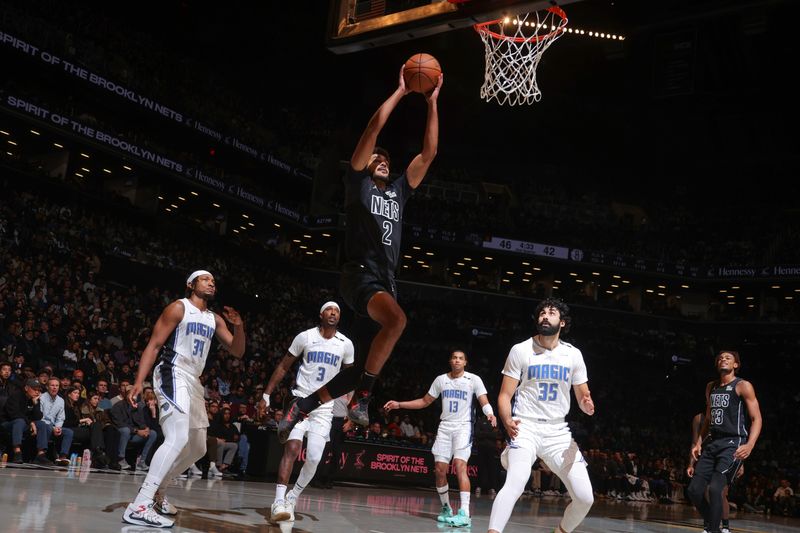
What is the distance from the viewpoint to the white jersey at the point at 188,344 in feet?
23.9

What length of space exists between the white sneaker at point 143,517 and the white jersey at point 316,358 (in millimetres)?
3016

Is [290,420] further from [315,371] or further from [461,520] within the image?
[461,520]

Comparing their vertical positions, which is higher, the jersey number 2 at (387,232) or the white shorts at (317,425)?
the jersey number 2 at (387,232)

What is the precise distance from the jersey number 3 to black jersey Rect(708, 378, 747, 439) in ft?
12.6

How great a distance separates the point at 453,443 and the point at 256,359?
15226mm

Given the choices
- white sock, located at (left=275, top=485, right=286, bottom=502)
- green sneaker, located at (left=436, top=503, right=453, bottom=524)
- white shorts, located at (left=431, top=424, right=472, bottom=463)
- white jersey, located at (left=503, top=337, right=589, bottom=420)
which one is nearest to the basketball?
white jersey, located at (left=503, top=337, right=589, bottom=420)

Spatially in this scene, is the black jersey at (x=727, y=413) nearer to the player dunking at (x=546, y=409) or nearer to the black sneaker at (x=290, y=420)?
the player dunking at (x=546, y=409)

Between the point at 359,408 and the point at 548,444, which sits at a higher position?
the point at 359,408

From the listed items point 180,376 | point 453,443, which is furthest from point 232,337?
point 453,443

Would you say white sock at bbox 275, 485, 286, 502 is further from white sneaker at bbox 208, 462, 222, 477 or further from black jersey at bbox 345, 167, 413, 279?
white sneaker at bbox 208, 462, 222, 477

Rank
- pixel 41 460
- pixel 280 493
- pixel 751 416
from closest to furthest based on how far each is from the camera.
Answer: pixel 280 493 → pixel 751 416 → pixel 41 460

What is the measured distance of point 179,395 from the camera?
23.2 ft

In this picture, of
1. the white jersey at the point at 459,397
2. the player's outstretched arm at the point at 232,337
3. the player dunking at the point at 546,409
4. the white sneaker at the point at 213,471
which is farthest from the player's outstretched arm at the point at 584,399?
the white sneaker at the point at 213,471

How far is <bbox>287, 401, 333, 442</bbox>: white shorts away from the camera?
9266mm
